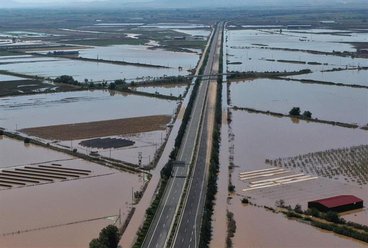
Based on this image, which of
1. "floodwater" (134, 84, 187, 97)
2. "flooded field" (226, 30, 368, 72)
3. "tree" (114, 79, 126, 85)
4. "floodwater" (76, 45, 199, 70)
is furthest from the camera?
"floodwater" (76, 45, 199, 70)

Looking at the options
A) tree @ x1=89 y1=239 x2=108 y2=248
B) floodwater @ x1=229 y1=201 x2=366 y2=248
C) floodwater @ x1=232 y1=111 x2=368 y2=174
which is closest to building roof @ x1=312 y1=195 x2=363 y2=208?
floodwater @ x1=229 y1=201 x2=366 y2=248

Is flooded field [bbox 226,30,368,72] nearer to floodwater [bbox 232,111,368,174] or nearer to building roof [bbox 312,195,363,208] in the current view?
floodwater [bbox 232,111,368,174]

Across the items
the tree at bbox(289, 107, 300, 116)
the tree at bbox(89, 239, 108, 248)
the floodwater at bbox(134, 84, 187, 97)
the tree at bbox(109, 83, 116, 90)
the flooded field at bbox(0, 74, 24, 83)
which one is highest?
the tree at bbox(89, 239, 108, 248)

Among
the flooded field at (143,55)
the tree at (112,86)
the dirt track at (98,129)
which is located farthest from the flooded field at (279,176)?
the flooded field at (143,55)

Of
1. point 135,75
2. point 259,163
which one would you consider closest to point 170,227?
point 259,163

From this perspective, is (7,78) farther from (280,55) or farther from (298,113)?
(280,55)

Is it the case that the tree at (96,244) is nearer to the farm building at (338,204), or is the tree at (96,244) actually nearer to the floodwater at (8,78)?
the farm building at (338,204)
